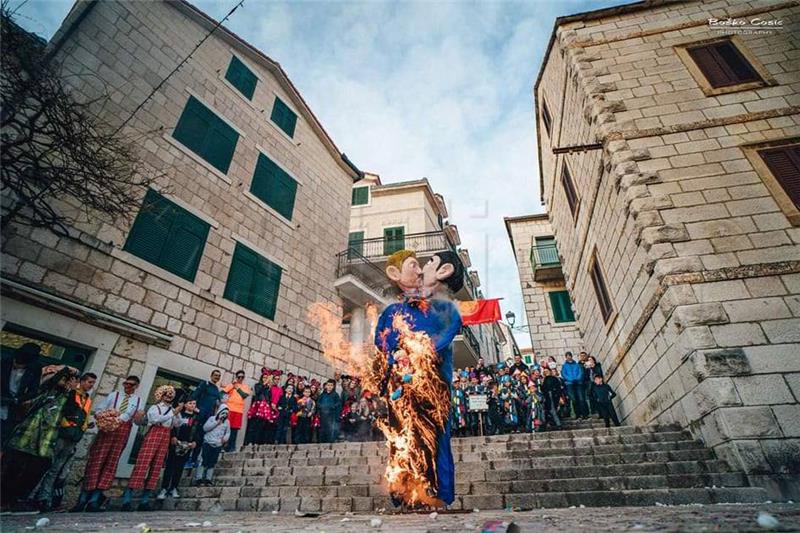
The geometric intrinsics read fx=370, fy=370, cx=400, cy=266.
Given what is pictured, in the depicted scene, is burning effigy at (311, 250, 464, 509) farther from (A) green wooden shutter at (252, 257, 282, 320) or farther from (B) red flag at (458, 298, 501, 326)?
(B) red flag at (458, 298, 501, 326)

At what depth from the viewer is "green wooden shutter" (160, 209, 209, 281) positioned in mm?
8578

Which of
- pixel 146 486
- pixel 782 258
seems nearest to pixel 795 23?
pixel 782 258

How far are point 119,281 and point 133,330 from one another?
110 centimetres

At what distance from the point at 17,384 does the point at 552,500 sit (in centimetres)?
688

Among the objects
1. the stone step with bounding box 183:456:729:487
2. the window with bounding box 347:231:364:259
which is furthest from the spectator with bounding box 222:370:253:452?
the window with bounding box 347:231:364:259

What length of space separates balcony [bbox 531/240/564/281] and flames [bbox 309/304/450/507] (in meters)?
14.3

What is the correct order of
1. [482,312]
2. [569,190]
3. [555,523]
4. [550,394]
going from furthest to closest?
[482,312] < [569,190] < [550,394] < [555,523]

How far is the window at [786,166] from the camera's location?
598 cm

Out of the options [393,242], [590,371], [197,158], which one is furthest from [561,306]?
[197,158]

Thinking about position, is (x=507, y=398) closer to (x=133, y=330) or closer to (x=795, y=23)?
(x=133, y=330)

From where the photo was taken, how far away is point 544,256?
16922 millimetres

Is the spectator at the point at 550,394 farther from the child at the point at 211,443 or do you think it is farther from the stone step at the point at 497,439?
the child at the point at 211,443

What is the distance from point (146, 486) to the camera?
5.02m

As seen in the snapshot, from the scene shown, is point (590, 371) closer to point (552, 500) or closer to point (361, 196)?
point (552, 500)
